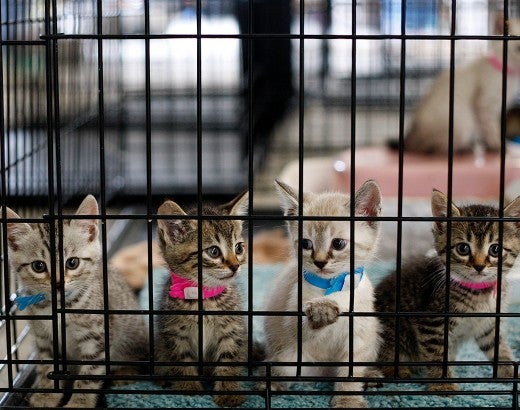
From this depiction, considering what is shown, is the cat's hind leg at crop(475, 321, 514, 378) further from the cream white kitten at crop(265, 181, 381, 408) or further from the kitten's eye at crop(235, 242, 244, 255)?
the kitten's eye at crop(235, 242, 244, 255)

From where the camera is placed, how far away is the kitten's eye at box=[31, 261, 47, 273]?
6.51ft

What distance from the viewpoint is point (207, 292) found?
6.51 feet

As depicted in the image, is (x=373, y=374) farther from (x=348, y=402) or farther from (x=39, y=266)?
(x=39, y=266)

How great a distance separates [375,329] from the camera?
6.63 ft

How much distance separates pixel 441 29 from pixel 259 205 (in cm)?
167

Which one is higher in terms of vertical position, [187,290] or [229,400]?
[187,290]

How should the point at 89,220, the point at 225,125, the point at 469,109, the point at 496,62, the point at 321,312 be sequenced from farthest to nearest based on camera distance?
1. the point at 225,125
2. the point at 469,109
3. the point at 496,62
4. the point at 89,220
5. the point at 321,312

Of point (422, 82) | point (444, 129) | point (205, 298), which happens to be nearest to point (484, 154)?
point (444, 129)

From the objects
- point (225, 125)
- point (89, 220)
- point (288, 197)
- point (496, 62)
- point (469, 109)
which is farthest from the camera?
point (225, 125)

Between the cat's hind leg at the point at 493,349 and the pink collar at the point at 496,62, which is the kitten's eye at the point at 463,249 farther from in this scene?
the pink collar at the point at 496,62

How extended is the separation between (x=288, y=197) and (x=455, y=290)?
434mm

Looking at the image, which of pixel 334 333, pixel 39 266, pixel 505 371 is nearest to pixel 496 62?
pixel 505 371

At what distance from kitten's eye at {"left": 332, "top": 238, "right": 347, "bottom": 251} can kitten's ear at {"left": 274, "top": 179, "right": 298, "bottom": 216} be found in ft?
0.35

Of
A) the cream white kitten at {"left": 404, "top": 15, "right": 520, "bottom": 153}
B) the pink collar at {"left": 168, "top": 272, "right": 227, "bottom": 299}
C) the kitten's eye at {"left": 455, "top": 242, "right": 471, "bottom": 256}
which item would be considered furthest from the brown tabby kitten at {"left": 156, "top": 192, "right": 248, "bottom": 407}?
the cream white kitten at {"left": 404, "top": 15, "right": 520, "bottom": 153}
